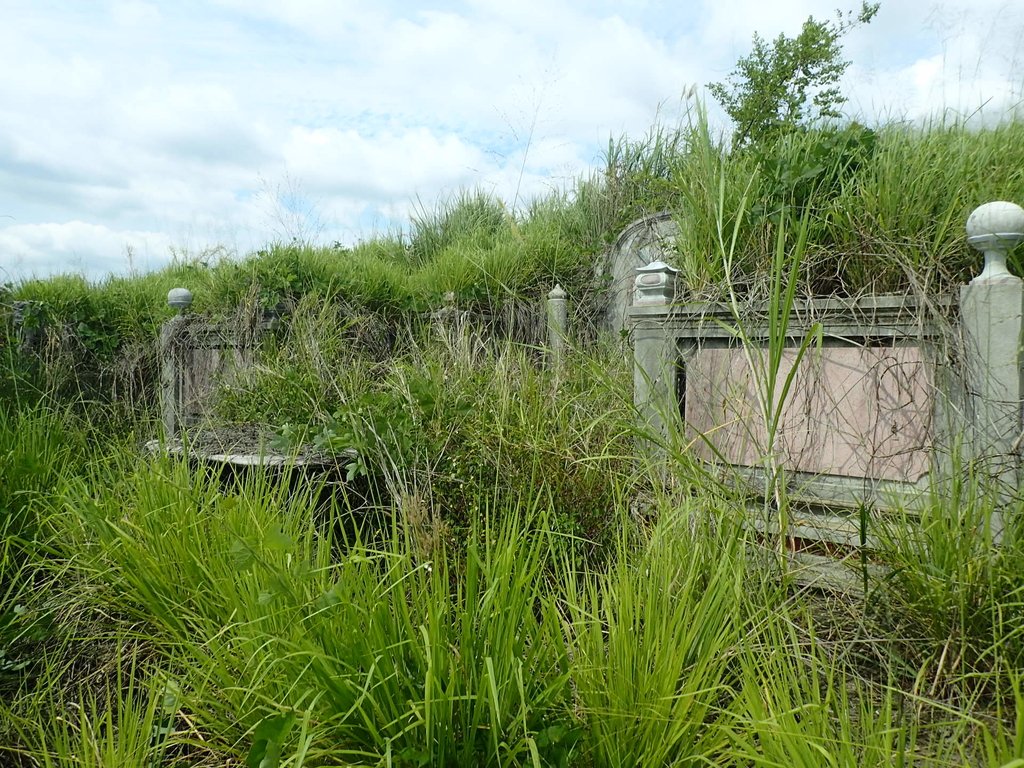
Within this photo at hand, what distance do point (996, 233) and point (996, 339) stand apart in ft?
1.26

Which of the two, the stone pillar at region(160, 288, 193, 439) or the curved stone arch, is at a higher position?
the curved stone arch

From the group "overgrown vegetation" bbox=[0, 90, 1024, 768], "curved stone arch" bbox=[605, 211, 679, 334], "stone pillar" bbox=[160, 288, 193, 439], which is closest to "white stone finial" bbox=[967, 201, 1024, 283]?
"overgrown vegetation" bbox=[0, 90, 1024, 768]

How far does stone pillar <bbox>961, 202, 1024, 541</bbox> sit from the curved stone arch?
3145 millimetres

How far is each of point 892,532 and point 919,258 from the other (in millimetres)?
1224

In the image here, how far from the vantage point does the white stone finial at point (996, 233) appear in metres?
2.64

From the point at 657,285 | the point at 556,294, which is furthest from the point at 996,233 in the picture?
the point at 556,294

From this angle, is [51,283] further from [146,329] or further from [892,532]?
[892,532]

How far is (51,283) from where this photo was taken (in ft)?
23.9

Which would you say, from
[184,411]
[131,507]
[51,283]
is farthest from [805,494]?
[51,283]

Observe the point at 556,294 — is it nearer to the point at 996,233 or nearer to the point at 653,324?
the point at 653,324

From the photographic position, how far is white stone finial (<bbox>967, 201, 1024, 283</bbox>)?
264 cm

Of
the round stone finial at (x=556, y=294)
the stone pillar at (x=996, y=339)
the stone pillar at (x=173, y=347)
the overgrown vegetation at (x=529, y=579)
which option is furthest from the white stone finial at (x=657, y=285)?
the stone pillar at (x=173, y=347)

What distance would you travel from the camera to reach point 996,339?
2732 mm

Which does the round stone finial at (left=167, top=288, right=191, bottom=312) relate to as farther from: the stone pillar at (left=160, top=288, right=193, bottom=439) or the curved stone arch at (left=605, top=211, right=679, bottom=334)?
the curved stone arch at (left=605, top=211, right=679, bottom=334)
